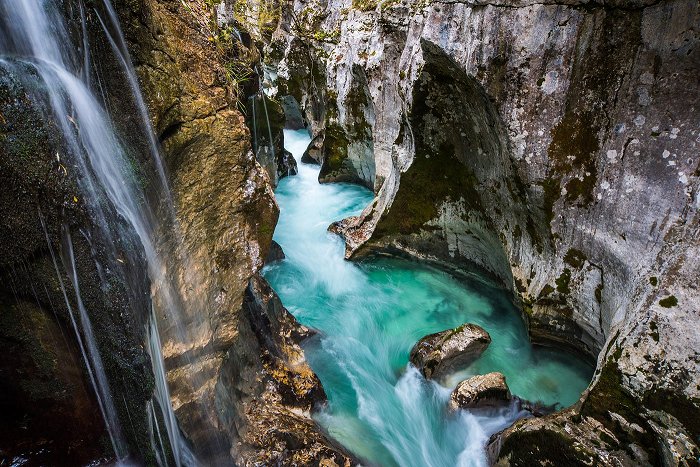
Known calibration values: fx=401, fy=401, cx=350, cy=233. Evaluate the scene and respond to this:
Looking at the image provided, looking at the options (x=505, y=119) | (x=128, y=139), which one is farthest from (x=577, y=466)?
(x=128, y=139)

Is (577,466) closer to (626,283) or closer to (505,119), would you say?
(626,283)

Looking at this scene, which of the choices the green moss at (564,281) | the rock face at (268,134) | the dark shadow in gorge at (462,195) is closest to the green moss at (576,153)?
the dark shadow in gorge at (462,195)

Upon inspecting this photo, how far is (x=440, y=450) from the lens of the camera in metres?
5.85

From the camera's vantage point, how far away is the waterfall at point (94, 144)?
9.10ft

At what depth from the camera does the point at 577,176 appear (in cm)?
568

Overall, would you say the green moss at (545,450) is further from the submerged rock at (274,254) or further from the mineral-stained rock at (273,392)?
the submerged rock at (274,254)

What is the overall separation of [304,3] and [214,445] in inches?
670

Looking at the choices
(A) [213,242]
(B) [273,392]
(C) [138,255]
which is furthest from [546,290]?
(C) [138,255]

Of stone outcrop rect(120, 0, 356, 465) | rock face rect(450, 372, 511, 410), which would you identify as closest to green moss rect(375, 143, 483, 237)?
rock face rect(450, 372, 511, 410)

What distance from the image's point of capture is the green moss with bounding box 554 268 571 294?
611cm

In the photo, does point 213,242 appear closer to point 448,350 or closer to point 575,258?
point 448,350

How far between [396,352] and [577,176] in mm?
4183

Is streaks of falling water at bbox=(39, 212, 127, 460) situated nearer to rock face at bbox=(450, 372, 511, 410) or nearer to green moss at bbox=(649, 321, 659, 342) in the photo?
rock face at bbox=(450, 372, 511, 410)

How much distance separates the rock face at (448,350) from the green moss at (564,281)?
1454 mm
